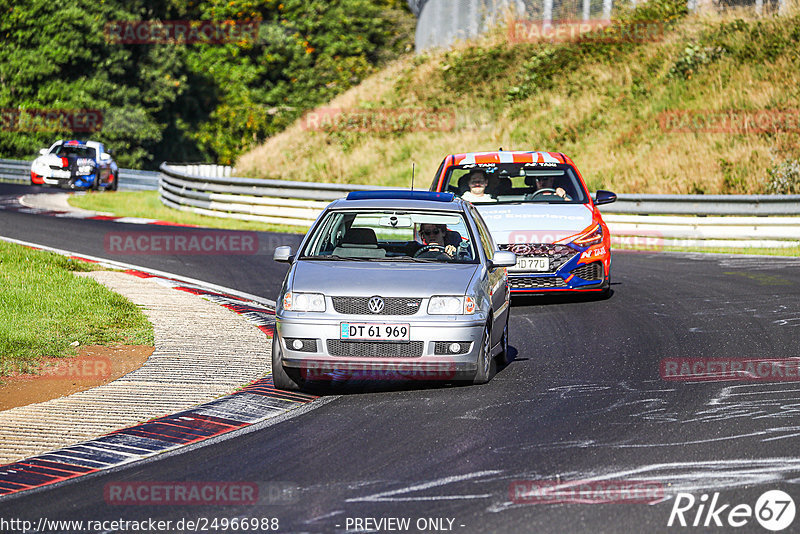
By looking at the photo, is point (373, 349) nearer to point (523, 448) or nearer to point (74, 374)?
point (523, 448)

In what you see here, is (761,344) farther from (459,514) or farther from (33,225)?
(33,225)

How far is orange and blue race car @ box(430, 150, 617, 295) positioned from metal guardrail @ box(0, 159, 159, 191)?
29.0 metres

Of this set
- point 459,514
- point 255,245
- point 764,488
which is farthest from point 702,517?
point 255,245

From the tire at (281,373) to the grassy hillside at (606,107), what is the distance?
60.9 ft

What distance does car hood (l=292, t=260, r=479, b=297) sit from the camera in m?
8.95

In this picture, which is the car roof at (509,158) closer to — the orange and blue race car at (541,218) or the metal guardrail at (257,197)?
the orange and blue race car at (541,218)

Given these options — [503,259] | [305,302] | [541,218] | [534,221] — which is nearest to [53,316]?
[305,302]

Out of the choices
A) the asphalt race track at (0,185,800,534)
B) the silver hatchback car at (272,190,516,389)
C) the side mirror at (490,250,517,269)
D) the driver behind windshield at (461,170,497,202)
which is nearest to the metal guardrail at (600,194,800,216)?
the driver behind windshield at (461,170,497,202)

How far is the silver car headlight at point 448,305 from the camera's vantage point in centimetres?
895

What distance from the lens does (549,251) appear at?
13719 millimetres

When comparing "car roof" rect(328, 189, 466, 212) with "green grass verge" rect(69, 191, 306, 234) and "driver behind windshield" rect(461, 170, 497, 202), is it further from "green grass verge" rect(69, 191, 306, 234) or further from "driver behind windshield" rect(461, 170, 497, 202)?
"green grass verge" rect(69, 191, 306, 234)

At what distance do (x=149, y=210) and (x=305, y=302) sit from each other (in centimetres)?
2159

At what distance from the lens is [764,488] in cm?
632

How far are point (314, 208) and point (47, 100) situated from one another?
31.1 meters
